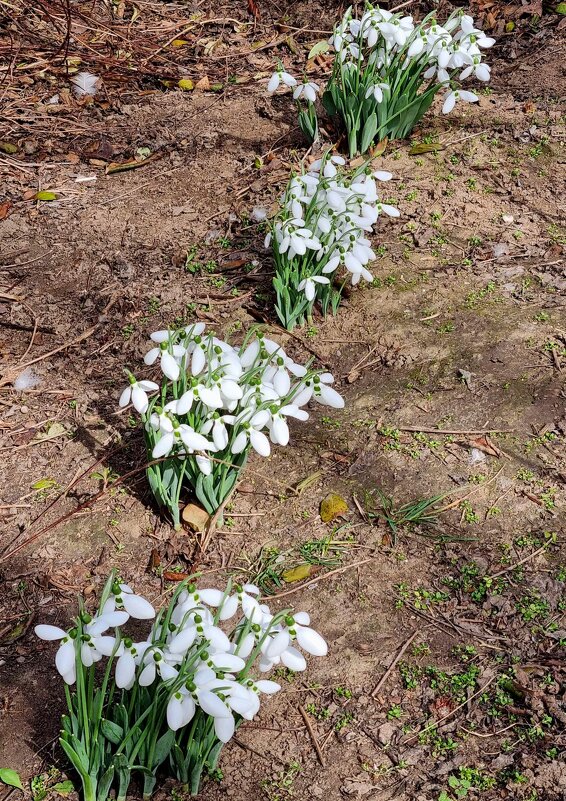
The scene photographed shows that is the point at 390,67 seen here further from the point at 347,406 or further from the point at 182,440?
the point at 182,440

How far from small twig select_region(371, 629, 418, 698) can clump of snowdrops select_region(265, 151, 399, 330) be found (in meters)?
1.27

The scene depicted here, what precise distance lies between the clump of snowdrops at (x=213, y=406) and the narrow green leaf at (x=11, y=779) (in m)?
0.82

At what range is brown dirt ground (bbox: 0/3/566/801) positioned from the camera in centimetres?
209

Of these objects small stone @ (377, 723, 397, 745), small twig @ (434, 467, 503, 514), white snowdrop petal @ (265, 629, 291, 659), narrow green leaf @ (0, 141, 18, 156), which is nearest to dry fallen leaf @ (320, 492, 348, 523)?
small twig @ (434, 467, 503, 514)

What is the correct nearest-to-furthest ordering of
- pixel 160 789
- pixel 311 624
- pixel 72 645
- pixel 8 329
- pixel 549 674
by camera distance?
1. pixel 72 645
2. pixel 160 789
3. pixel 549 674
4. pixel 311 624
5. pixel 8 329

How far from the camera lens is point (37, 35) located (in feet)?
16.7

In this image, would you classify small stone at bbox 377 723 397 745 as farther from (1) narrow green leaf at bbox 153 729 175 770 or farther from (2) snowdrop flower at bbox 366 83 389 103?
(2) snowdrop flower at bbox 366 83 389 103

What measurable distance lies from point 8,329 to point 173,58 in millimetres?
2447

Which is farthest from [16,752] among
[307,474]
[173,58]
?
[173,58]

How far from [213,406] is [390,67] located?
224cm

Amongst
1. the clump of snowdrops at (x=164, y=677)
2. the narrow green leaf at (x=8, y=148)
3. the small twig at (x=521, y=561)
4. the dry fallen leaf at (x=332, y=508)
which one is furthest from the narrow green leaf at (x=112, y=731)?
the narrow green leaf at (x=8, y=148)

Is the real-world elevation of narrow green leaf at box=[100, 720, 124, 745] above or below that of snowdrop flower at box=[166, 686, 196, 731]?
below

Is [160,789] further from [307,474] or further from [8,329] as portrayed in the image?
[8,329]

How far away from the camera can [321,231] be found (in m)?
3.07
